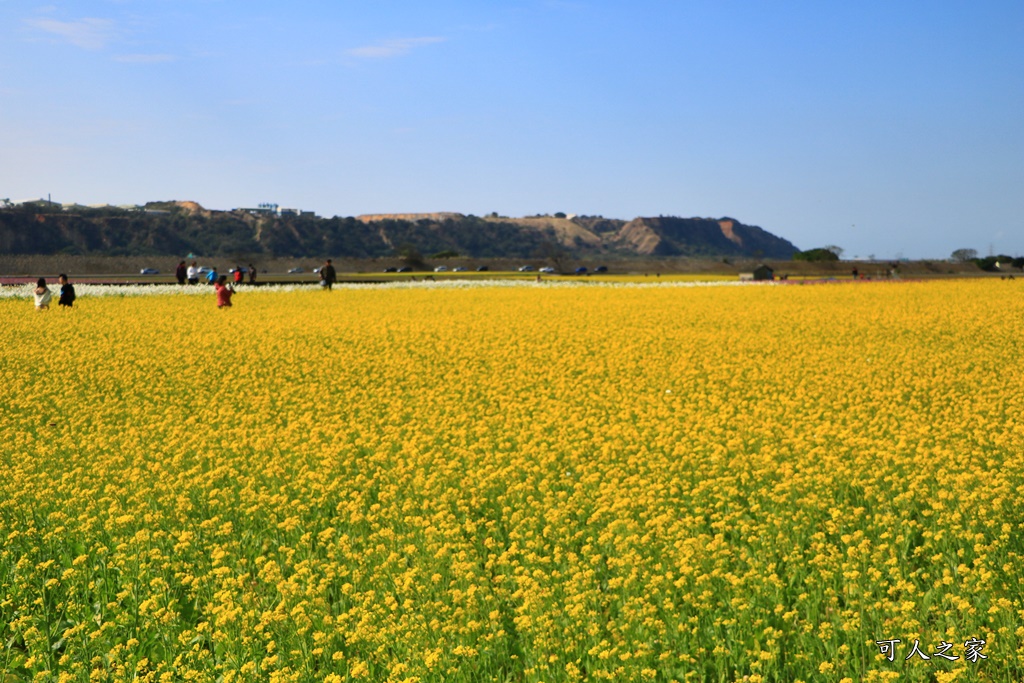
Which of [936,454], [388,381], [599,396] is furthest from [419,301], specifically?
[936,454]

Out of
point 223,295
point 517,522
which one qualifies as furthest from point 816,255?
point 517,522

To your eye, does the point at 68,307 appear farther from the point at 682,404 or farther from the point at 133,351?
the point at 682,404

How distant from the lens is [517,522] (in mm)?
7617

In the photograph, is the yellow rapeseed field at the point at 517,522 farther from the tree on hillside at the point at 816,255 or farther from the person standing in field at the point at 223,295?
the tree on hillside at the point at 816,255

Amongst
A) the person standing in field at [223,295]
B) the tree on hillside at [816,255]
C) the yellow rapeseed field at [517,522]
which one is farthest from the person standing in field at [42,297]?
the tree on hillside at [816,255]

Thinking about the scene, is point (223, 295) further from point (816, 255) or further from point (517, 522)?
point (816, 255)

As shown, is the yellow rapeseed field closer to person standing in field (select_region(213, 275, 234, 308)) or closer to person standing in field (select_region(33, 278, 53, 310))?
person standing in field (select_region(33, 278, 53, 310))

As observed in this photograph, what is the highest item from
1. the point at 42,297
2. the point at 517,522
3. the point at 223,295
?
the point at 223,295

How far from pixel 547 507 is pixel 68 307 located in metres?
27.8

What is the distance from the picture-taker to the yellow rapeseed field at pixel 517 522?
557 cm

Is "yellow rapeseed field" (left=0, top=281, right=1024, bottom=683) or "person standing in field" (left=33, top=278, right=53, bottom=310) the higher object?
"person standing in field" (left=33, top=278, right=53, bottom=310)

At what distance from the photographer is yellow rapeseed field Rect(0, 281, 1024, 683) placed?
557cm

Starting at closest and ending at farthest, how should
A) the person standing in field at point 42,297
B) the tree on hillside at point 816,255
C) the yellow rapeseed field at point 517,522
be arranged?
the yellow rapeseed field at point 517,522 < the person standing in field at point 42,297 < the tree on hillside at point 816,255

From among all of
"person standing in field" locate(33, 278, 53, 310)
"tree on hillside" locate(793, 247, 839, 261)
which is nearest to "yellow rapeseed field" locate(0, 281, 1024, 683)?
"person standing in field" locate(33, 278, 53, 310)
